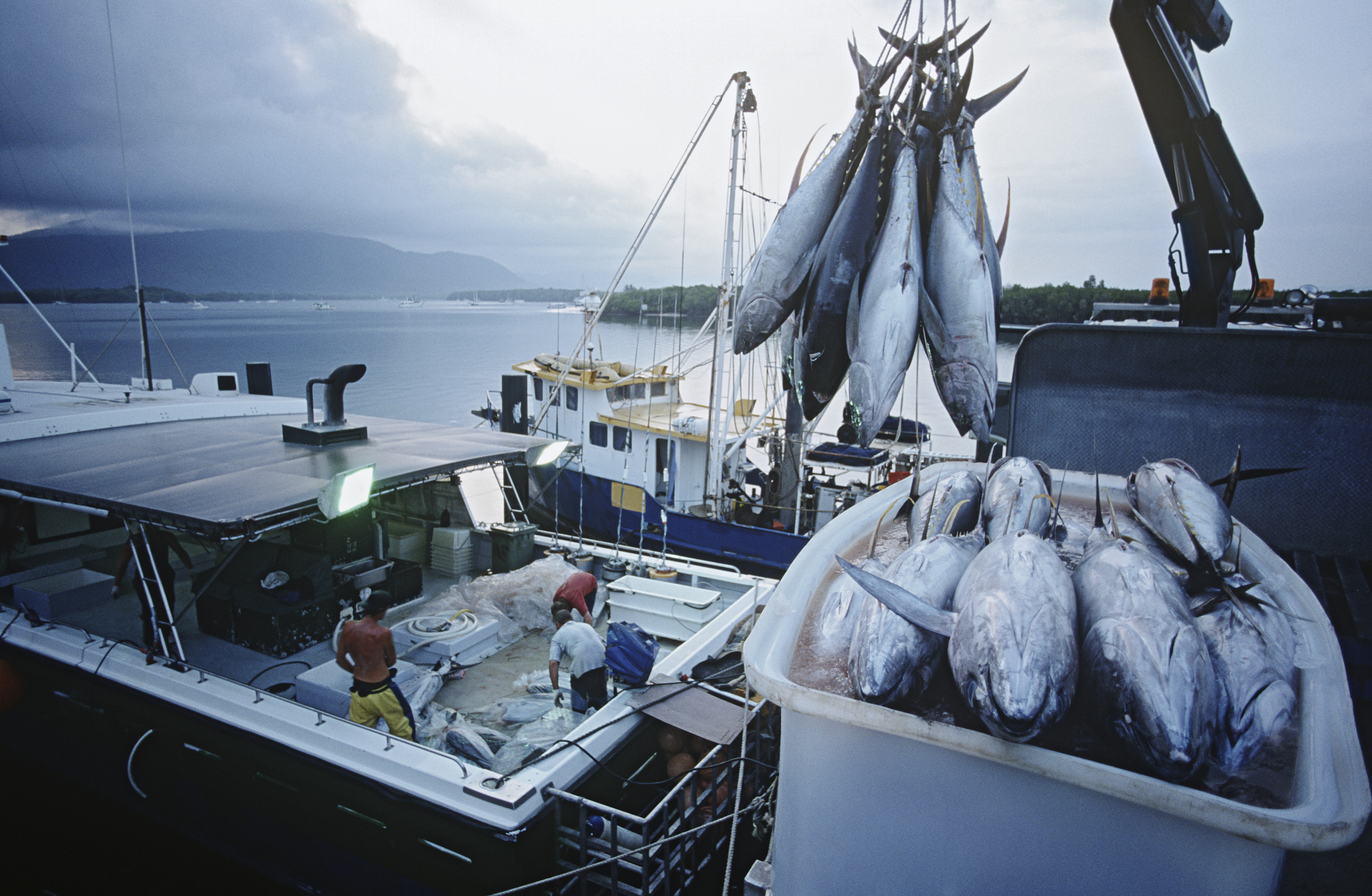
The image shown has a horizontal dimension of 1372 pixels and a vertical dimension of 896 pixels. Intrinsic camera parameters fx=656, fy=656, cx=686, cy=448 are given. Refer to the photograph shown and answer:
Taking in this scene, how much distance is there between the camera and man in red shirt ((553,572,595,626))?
21.3 feet

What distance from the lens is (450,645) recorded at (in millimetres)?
6430

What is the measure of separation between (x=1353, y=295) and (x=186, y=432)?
17.2 m

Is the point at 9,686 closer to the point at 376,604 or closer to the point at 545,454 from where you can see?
the point at 376,604

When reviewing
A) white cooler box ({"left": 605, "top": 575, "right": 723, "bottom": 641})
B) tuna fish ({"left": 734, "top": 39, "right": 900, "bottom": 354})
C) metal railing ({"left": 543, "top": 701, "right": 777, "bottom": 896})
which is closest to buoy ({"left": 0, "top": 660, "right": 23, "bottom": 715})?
white cooler box ({"left": 605, "top": 575, "right": 723, "bottom": 641})

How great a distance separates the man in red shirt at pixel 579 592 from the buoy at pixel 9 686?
5.01m

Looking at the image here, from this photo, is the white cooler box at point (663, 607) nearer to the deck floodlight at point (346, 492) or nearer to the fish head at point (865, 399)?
the deck floodlight at point (346, 492)

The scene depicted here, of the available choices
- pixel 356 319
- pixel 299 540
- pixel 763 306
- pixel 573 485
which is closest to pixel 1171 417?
pixel 763 306

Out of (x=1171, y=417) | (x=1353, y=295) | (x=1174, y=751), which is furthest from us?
(x=1353, y=295)

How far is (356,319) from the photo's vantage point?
582 feet

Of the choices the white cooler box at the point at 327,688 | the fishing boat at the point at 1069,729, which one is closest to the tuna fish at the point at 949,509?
the fishing boat at the point at 1069,729

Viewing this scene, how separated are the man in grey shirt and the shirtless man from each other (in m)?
1.24

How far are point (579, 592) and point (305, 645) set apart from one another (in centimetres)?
289

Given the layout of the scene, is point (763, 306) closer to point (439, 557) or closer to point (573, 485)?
point (439, 557)

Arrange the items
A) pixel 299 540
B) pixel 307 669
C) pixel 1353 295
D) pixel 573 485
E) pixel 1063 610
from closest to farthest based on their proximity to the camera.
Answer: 1. pixel 1063 610
2. pixel 307 669
3. pixel 299 540
4. pixel 1353 295
5. pixel 573 485
